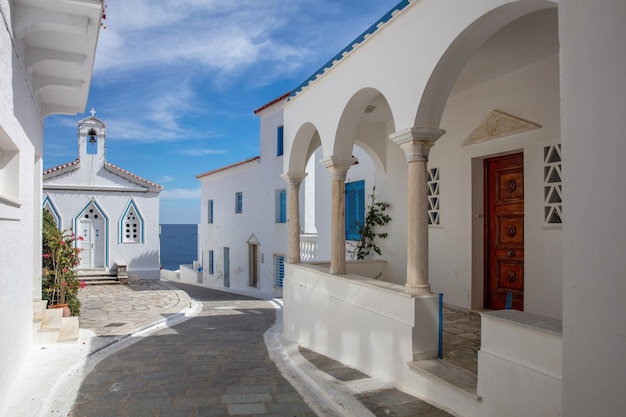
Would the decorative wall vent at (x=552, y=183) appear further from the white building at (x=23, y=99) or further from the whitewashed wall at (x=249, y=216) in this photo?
the whitewashed wall at (x=249, y=216)

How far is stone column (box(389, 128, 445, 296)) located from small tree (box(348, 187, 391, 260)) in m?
4.23

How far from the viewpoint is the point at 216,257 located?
24844mm

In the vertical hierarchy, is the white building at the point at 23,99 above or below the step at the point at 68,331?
above

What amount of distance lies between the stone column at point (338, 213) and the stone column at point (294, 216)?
177 cm

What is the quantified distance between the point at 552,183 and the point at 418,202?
2.05 meters

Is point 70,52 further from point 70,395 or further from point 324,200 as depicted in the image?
point 324,200

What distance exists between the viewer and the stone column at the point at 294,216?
8.91 meters

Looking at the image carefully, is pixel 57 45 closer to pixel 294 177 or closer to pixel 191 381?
pixel 294 177

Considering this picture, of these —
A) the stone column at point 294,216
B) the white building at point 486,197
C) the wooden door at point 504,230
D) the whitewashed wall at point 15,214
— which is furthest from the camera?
the stone column at point 294,216

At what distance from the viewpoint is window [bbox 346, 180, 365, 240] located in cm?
1057

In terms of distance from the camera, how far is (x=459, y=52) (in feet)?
14.7

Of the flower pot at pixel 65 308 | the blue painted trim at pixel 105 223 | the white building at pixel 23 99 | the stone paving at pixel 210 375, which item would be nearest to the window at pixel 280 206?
the blue painted trim at pixel 105 223

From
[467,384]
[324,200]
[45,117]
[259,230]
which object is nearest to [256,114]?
[259,230]

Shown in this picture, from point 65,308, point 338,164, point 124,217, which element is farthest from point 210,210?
point 338,164
